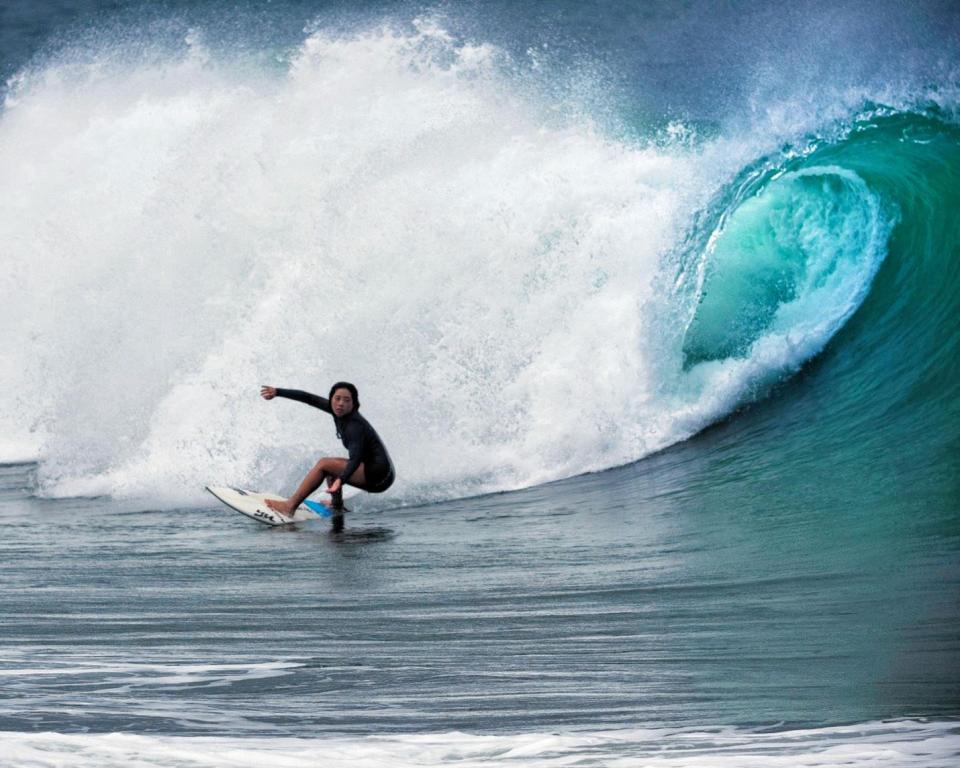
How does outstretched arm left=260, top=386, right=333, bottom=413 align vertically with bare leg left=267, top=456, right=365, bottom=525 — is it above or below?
above

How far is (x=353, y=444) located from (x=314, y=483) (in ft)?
1.09

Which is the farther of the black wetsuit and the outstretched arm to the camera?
the outstretched arm

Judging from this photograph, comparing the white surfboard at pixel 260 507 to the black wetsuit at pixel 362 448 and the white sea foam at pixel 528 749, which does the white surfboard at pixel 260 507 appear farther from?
the white sea foam at pixel 528 749

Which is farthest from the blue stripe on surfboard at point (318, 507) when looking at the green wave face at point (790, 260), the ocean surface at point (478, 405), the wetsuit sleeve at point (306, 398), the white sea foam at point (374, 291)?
the green wave face at point (790, 260)

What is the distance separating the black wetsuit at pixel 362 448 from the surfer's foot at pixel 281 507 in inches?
14.7

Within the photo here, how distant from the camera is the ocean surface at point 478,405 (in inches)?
150

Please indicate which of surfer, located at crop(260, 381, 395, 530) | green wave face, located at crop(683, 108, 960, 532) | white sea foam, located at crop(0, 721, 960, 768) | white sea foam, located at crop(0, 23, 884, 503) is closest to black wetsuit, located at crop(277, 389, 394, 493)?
surfer, located at crop(260, 381, 395, 530)

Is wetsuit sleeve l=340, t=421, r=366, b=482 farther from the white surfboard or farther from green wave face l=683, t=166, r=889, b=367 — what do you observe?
green wave face l=683, t=166, r=889, b=367

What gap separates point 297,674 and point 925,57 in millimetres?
11301

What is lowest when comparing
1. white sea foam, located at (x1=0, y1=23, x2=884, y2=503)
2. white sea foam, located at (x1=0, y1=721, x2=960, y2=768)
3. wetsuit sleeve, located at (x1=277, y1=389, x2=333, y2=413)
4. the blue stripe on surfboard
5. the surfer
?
white sea foam, located at (x1=0, y1=721, x2=960, y2=768)

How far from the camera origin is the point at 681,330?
9.87m

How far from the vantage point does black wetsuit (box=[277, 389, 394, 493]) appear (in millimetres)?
7566

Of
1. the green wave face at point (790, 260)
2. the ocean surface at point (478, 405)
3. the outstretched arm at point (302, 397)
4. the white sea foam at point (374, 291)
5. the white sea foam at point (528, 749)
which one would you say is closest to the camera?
the white sea foam at point (528, 749)

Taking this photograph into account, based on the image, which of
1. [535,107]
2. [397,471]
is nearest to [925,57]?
[535,107]
